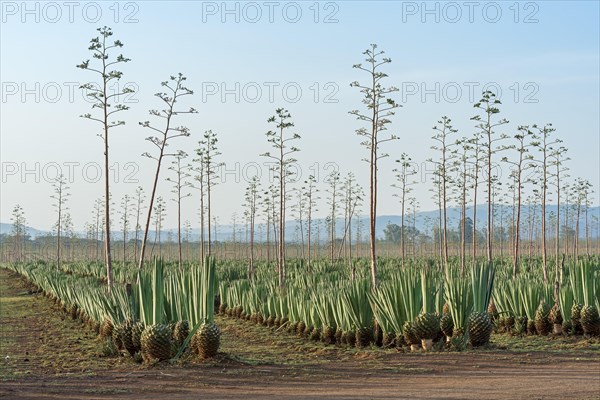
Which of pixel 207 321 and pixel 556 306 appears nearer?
pixel 207 321

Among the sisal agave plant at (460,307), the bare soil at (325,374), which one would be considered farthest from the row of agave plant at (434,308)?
the bare soil at (325,374)

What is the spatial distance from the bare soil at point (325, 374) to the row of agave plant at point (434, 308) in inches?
16.8

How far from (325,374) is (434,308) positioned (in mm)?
3061

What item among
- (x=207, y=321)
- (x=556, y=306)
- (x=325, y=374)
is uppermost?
(x=207, y=321)

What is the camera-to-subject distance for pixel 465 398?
8383 millimetres

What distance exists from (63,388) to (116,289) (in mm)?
4483

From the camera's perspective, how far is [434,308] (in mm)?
12531

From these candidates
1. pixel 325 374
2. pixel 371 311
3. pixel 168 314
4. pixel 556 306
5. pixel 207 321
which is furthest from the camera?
pixel 556 306

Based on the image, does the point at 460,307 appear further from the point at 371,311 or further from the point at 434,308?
the point at 371,311

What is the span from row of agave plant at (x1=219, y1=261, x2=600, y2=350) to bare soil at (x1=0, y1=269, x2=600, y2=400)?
0.43 metres

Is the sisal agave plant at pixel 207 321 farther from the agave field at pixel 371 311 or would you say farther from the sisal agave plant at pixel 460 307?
the sisal agave plant at pixel 460 307

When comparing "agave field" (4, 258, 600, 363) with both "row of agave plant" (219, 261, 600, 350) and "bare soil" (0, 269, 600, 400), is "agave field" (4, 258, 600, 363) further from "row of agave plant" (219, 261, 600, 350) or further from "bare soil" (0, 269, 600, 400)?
"bare soil" (0, 269, 600, 400)

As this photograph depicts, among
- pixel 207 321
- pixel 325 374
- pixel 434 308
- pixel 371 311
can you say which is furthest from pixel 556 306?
pixel 207 321

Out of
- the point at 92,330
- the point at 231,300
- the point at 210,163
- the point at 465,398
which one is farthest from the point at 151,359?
the point at 210,163
